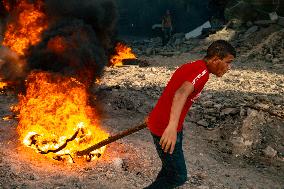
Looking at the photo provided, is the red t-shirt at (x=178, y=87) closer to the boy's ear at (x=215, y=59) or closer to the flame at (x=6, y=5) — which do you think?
the boy's ear at (x=215, y=59)

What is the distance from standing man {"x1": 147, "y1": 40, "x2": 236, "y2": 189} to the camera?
3.08 meters

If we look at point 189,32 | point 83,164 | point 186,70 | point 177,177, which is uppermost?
point 186,70

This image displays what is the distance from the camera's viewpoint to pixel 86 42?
8375mm

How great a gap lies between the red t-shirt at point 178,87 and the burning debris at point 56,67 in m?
1.98

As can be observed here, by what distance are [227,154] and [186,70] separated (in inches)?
143

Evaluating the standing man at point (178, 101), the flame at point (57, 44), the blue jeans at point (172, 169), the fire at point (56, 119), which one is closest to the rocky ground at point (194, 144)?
the fire at point (56, 119)

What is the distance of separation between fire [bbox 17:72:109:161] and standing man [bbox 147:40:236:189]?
74.9 inches

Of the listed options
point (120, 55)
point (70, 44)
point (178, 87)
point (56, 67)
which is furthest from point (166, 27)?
point (178, 87)

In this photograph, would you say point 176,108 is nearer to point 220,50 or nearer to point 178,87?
Answer: point 178,87

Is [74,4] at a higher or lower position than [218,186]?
higher

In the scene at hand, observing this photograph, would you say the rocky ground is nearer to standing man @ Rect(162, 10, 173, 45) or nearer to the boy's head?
the boy's head

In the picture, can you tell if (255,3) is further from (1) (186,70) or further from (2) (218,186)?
(1) (186,70)

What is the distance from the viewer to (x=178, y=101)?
3043 mm

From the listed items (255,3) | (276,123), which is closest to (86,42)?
(276,123)
